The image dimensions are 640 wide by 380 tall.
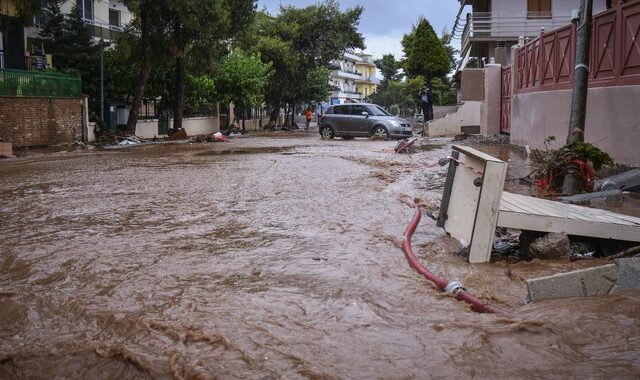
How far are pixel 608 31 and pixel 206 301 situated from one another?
9.59 meters

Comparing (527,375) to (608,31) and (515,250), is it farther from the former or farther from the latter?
(608,31)

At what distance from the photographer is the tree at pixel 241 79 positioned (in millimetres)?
35281

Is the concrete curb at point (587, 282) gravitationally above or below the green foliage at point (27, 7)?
below

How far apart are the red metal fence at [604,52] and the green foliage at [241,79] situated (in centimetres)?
2157

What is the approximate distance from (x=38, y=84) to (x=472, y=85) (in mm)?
18778

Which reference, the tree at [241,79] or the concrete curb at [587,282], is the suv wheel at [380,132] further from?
the concrete curb at [587,282]

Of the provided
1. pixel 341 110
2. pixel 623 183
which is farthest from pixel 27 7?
pixel 623 183

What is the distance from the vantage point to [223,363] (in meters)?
3.62

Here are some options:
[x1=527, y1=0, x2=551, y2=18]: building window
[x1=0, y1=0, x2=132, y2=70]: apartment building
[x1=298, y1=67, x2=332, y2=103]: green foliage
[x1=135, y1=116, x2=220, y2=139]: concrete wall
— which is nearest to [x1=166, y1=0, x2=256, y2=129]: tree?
[x1=135, y1=116, x2=220, y2=139]: concrete wall

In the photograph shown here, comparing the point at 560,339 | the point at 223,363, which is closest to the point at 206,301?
the point at 223,363

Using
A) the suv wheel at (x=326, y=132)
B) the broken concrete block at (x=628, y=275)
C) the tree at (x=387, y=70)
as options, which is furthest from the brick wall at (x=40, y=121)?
the tree at (x=387, y=70)

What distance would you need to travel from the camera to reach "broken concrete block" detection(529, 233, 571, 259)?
5.59 m

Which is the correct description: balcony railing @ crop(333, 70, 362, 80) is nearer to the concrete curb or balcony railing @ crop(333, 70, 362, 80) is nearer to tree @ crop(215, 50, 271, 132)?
tree @ crop(215, 50, 271, 132)

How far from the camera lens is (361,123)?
89.1 feet
